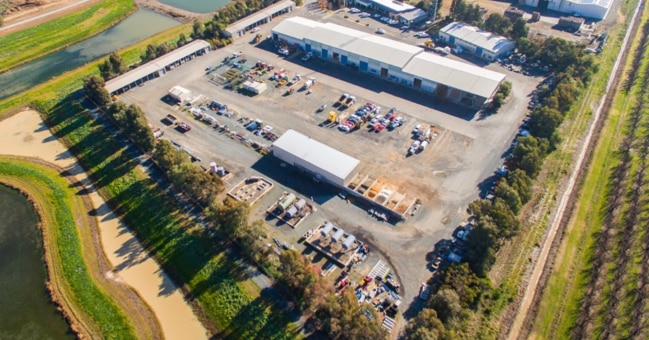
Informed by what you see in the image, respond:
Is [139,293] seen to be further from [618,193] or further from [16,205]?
[618,193]

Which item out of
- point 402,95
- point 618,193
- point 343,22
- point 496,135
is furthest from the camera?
point 343,22

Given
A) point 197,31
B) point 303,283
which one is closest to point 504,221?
point 303,283

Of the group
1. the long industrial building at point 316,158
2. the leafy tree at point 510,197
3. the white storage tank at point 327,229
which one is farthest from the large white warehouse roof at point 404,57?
the white storage tank at point 327,229

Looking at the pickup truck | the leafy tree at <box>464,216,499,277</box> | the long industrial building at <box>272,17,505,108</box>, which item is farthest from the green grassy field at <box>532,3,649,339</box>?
the pickup truck

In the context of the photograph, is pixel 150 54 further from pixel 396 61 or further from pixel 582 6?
pixel 582 6

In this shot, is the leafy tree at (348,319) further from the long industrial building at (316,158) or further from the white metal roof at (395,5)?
the white metal roof at (395,5)

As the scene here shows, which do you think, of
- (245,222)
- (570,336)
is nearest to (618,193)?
(570,336)
